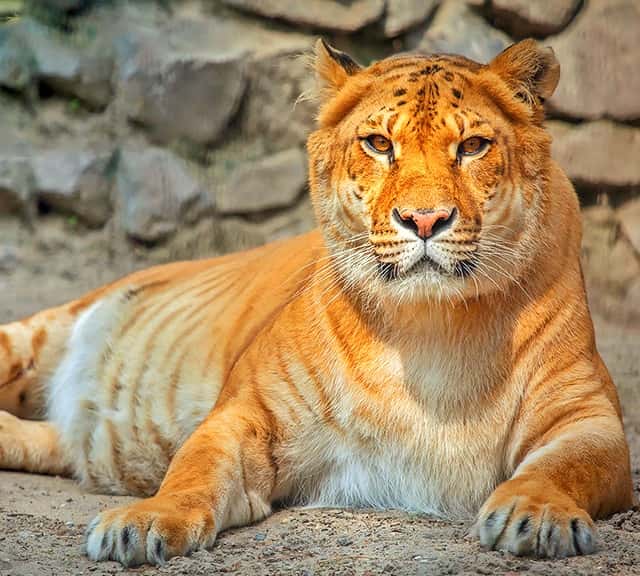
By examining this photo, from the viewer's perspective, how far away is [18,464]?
408 cm

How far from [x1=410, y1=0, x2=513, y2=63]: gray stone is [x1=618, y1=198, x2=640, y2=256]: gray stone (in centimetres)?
92

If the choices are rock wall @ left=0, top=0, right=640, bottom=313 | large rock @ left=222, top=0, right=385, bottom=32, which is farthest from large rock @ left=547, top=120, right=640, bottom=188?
large rock @ left=222, top=0, right=385, bottom=32

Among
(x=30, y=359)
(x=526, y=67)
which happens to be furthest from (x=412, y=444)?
(x=30, y=359)

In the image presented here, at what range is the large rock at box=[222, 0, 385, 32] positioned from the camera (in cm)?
570

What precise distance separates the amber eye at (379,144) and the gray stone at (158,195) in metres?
2.72

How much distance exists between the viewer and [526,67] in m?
3.21

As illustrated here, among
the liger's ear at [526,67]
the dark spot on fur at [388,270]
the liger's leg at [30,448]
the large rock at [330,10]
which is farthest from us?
the large rock at [330,10]

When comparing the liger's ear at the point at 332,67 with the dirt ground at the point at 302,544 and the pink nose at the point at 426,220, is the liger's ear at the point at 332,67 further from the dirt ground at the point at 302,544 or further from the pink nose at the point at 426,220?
the dirt ground at the point at 302,544

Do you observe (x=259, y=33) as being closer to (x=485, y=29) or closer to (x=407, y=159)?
(x=485, y=29)

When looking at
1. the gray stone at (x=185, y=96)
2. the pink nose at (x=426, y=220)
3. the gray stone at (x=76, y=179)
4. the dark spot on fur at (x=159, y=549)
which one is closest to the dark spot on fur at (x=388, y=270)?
the pink nose at (x=426, y=220)

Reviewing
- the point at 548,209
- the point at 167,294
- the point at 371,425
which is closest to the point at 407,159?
the point at 548,209

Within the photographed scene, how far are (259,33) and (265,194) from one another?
751 millimetres

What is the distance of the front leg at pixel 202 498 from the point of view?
270 cm

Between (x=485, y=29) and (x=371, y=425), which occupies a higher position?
(x=485, y=29)
